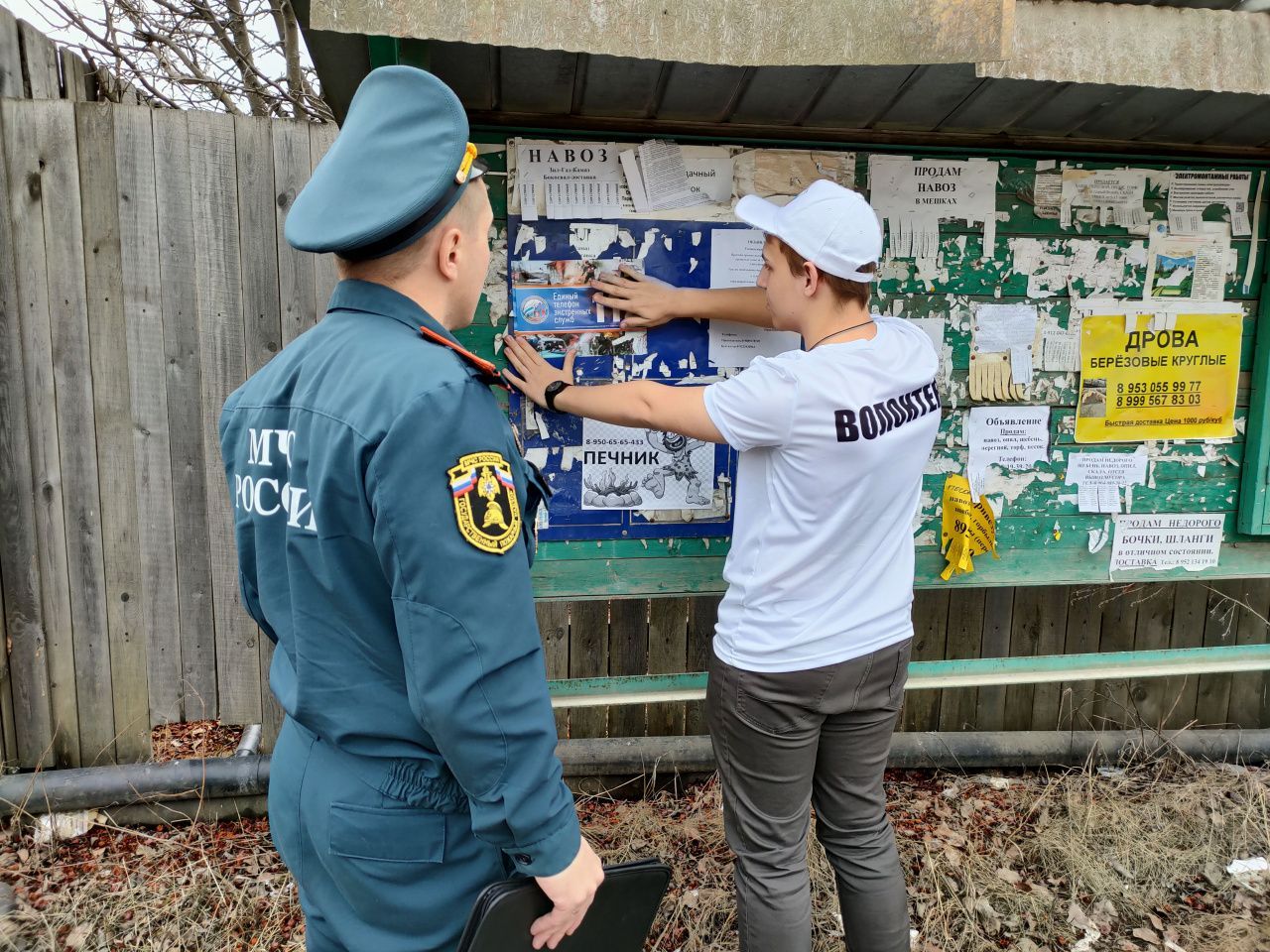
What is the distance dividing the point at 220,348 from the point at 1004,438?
2698 millimetres

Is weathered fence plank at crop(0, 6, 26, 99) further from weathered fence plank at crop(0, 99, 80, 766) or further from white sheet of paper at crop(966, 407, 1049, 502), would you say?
white sheet of paper at crop(966, 407, 1049, 502)

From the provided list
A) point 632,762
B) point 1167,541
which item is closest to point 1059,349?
point 1167,541

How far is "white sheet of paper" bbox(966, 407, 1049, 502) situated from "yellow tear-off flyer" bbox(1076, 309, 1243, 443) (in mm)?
152

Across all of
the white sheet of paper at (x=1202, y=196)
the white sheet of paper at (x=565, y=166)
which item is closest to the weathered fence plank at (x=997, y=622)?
the white sheet of paper at (x=1202, y=196)

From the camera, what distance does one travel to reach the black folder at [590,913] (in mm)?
1281

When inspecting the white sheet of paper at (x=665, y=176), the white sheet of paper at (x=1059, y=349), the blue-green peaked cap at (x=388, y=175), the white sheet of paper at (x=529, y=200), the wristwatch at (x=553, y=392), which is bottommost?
the wristwatch at (x=553, y=392)

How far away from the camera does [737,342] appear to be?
2.75 m

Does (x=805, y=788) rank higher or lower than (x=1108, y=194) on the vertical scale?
lower

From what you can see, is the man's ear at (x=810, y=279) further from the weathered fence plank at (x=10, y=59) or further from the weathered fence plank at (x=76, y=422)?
the weathered fence plank at (x=10, y=59)

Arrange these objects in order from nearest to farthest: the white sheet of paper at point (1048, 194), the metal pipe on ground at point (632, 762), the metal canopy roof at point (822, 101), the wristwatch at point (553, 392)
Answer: the metal canopy roof at point (822, 101) < the wristwatch at point (553, 392) < the white sheet of paper at point (1048, 194) < the metal pipe on ground at point (632, 762)

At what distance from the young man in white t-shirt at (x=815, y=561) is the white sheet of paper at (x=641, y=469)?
1.59ft

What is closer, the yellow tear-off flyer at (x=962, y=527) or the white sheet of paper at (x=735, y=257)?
the white sheet of paper at (x=735, y=257)

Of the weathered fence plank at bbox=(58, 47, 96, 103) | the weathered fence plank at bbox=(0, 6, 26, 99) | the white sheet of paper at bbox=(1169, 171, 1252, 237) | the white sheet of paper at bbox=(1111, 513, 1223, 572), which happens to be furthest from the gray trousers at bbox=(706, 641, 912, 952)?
the weathered fence plank at bbox=(58, 47, 96, 103)

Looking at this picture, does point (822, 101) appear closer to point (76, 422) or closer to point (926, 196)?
point (926, 196)
